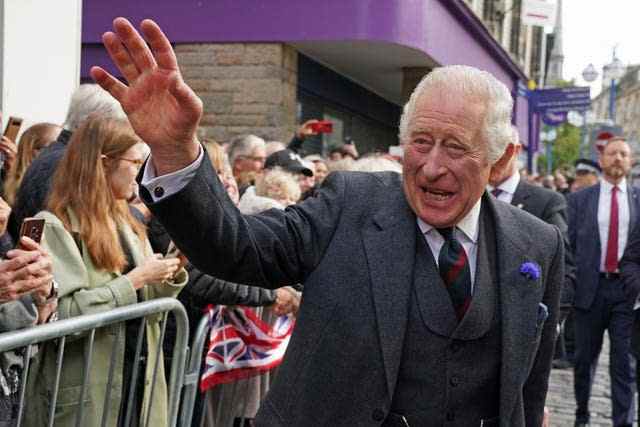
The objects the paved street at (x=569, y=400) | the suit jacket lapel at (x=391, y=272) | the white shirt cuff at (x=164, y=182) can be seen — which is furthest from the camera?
the paved street at (x=569, y=400)

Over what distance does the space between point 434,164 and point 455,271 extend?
12.9 inches

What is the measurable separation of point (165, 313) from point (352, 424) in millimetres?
1573

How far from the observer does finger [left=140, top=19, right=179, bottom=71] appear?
78.7 inches

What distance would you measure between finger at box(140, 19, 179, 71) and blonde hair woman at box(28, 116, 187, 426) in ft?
5.61

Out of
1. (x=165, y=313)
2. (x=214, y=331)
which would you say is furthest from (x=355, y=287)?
(x=214, y=331)

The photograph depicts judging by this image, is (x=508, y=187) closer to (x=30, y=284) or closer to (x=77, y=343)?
(x=77, y=343)

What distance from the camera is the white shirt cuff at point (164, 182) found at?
87.0 inches

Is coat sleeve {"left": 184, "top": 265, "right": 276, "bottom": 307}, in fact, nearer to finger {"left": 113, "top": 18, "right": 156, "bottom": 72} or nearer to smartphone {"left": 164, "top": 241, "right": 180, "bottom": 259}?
smartphone {"left": 164, "top": 241, "right": 180, "bottom": 259}

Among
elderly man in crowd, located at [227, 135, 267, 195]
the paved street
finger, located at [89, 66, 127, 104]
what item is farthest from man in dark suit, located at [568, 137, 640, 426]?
finger, located at [89, 66, 127, 104]

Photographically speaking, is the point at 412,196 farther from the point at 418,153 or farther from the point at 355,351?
the point at 355,351

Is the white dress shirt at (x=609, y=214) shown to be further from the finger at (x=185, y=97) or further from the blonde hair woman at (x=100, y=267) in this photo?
the finger at (x=185, y=97)

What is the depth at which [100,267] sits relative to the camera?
3.84m

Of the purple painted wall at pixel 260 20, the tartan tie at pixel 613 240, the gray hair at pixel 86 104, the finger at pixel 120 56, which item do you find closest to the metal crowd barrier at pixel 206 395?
the gray hair at pixel 86 104

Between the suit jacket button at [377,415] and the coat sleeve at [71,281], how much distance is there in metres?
1.54
